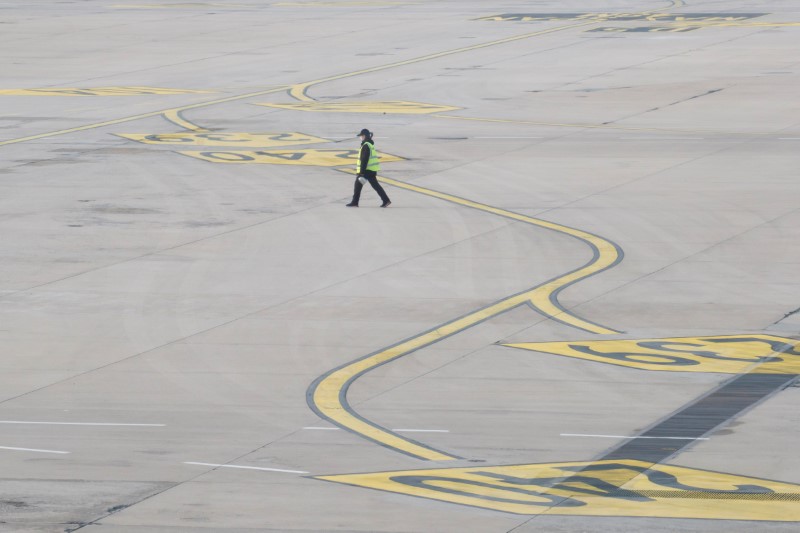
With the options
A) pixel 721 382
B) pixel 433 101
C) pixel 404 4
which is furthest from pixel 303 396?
pixel 404 4

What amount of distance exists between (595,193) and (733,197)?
141 inches

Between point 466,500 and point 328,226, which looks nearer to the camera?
point 466,500

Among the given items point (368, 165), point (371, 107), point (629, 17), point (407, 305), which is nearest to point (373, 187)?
point (368, 165)

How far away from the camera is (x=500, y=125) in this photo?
4966cm

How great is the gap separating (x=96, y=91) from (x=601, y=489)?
4667cm

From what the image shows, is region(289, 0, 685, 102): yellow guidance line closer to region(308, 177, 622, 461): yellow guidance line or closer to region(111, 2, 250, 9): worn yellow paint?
region(308, 177, 622, 461): yellow guidance line

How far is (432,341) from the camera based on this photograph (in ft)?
82.1

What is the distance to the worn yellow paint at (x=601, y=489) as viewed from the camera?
16.7 meters

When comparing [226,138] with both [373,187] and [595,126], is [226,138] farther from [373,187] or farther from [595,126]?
[373,187]

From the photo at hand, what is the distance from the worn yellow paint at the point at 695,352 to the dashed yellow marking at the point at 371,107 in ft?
96.3

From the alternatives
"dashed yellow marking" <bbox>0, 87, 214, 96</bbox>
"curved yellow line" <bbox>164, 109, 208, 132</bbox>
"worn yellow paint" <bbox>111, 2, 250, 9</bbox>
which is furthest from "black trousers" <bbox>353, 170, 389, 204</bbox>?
"worn yellow paint" <bbox>111, 2, 250, 9</bbox>

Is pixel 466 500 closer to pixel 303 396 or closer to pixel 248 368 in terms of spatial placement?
pixel 303 396

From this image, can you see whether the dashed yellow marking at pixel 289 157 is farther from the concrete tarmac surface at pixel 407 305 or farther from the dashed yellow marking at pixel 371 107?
the dashed yellow marking at pixel 371 107

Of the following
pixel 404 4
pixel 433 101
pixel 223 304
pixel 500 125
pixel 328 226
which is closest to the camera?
pixel 223 304
